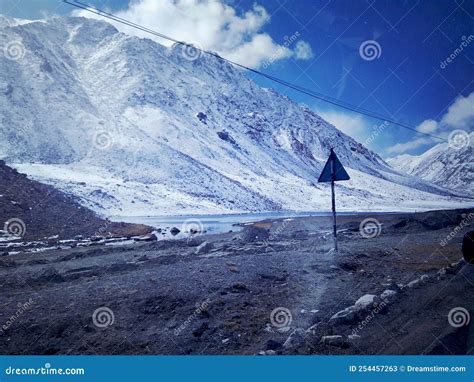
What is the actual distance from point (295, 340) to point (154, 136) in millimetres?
44862

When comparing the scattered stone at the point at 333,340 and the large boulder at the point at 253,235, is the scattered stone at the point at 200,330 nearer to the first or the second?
the scattered stone at the point at 333,340

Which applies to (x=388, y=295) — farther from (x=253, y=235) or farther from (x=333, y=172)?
(x=253, y=235)

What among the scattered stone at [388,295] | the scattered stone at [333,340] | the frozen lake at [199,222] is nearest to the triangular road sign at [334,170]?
the scattered stone at [388,295]

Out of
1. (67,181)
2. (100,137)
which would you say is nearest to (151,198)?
(67,181)

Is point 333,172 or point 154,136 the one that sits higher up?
point 154,136

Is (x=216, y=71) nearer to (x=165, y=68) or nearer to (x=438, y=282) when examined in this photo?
(x=165, y=68)

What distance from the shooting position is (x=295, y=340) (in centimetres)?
391

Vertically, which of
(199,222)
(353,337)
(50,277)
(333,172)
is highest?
(199,222)

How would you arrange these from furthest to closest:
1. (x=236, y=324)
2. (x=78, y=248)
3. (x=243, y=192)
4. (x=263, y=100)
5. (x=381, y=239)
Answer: (x=263, y=100)
(x=243, y=192)
(x=78, y=248)
(x=381, y=239)
(x=236, y=324)

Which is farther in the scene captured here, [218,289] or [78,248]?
[78,248]

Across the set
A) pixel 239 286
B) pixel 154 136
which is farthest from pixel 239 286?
pixel 154 136

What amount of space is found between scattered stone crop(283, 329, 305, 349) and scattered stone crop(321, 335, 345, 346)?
0.75ft

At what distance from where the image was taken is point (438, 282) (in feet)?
16.5

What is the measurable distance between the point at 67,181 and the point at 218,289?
78.8 ft
